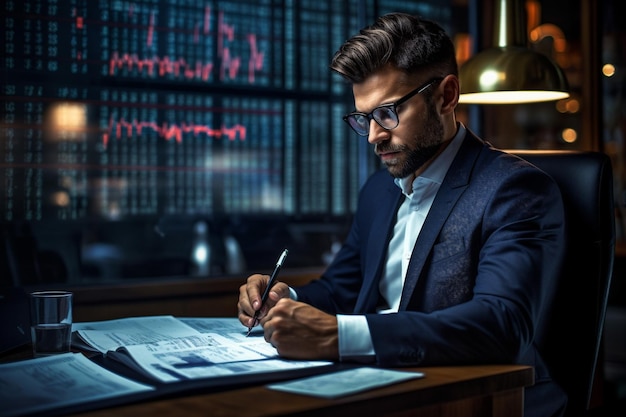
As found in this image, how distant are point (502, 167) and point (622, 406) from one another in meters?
2.64

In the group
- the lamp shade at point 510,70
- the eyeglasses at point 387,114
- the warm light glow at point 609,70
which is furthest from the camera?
the warm light glow at point 609,70

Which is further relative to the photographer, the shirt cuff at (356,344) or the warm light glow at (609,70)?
the warm light glow at (609,70)

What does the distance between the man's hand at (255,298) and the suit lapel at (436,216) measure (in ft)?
0.90

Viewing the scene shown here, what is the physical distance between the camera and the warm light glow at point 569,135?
4402mm

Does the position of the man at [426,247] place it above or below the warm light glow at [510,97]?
Answer: below

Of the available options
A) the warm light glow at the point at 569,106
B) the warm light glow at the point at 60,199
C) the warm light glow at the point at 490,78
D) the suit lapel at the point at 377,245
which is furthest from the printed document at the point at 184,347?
the warm light glow at the point at 569,106

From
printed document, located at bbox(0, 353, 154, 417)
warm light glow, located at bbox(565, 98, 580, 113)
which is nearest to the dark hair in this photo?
printed document, located at bbox(0, 353, 154, 417)

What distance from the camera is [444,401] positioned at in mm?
1067

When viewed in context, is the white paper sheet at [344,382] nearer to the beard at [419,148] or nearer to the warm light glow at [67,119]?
the beard at [419,148]

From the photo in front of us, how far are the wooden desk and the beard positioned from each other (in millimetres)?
632

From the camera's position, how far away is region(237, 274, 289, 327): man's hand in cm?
154

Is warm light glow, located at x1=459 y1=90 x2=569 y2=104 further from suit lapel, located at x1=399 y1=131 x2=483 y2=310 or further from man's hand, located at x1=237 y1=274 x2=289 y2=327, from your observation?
man's hand, located at x1=237 y1=274 x2=289 y2=327

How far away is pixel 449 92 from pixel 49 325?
40.3 inches

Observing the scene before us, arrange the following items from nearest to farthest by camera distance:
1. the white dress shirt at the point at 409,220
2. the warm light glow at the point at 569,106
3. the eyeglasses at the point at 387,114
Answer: the eyeglasses at the point at 387,114 < the white dress shirt at the point at 409,220 < the warm light glow at the point at 569,106
